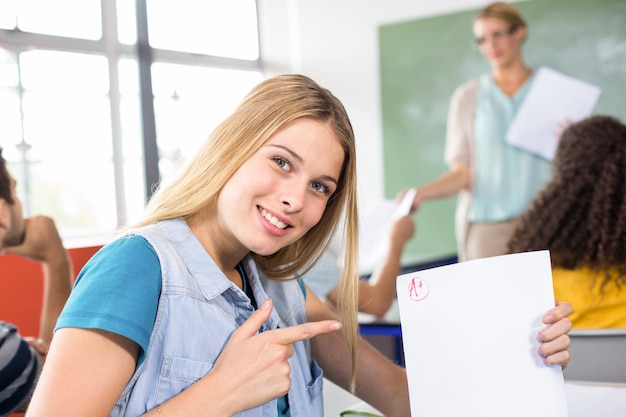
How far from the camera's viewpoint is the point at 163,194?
44.6 inches

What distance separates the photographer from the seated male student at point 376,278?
72.6 inches

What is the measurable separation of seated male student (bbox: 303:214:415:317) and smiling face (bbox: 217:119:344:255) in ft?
1.94

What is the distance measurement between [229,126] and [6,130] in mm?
623

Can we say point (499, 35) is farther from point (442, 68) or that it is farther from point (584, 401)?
point (584, 401)

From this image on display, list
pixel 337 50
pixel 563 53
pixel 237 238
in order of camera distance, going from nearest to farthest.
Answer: pixel 237 238 → pixel 563 53 → pixel 337 50

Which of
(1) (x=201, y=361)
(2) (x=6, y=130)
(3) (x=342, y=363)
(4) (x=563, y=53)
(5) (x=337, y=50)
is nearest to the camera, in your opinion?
(1) (x=201, y=361)

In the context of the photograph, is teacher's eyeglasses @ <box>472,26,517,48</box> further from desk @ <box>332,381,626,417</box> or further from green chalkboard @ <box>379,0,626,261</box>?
desk @ <box>332,381,626,417</box>

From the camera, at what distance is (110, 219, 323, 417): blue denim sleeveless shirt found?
97cm

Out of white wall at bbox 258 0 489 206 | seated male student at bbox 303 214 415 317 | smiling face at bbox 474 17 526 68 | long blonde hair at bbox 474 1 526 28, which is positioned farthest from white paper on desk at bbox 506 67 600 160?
seated male student at bbox 303 214 415 317

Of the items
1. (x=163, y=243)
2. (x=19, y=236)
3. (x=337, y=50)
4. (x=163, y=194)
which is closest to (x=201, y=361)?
(x=163, y=243)

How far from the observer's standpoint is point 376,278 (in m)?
2.21

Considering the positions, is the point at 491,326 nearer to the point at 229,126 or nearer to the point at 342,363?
the point at 342,363

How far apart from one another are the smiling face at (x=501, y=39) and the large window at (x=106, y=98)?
1.71 m

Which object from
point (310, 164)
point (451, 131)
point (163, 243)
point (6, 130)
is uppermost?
point (451, 131)
